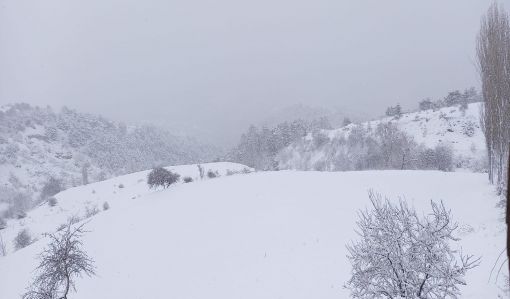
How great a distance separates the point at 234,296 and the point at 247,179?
1972 cm

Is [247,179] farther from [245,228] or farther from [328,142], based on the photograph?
[328,142]

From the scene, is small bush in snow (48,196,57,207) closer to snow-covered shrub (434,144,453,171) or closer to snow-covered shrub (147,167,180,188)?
snow-covered shrub (147,167,180,188)

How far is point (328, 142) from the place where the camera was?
384ft

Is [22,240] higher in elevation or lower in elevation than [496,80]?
lower

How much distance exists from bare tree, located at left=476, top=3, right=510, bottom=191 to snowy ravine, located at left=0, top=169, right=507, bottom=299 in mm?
3986

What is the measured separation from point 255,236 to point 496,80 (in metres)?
20.8

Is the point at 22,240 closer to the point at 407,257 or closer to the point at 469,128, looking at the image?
the point at 407,257

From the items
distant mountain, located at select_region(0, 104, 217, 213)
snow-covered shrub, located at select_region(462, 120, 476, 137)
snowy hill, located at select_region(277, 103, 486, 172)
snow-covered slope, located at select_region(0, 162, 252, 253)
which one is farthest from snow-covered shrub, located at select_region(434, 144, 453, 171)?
distant mountain, located at select_region(0, 104, 217, 213)

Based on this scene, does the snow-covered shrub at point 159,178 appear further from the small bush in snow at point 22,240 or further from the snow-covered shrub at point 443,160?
the snow-covered shrub at point 443,160

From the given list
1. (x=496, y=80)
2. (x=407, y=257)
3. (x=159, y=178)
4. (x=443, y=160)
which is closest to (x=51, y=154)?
(x=159, y=178)

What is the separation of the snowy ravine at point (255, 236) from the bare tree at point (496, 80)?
13.1 feet

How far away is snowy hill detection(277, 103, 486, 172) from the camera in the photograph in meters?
83.4

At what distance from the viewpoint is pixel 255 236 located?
26.6m

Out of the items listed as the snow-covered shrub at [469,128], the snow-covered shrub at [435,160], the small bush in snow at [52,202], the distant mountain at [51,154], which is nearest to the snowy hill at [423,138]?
the snow-covered shrub at [469,128]
